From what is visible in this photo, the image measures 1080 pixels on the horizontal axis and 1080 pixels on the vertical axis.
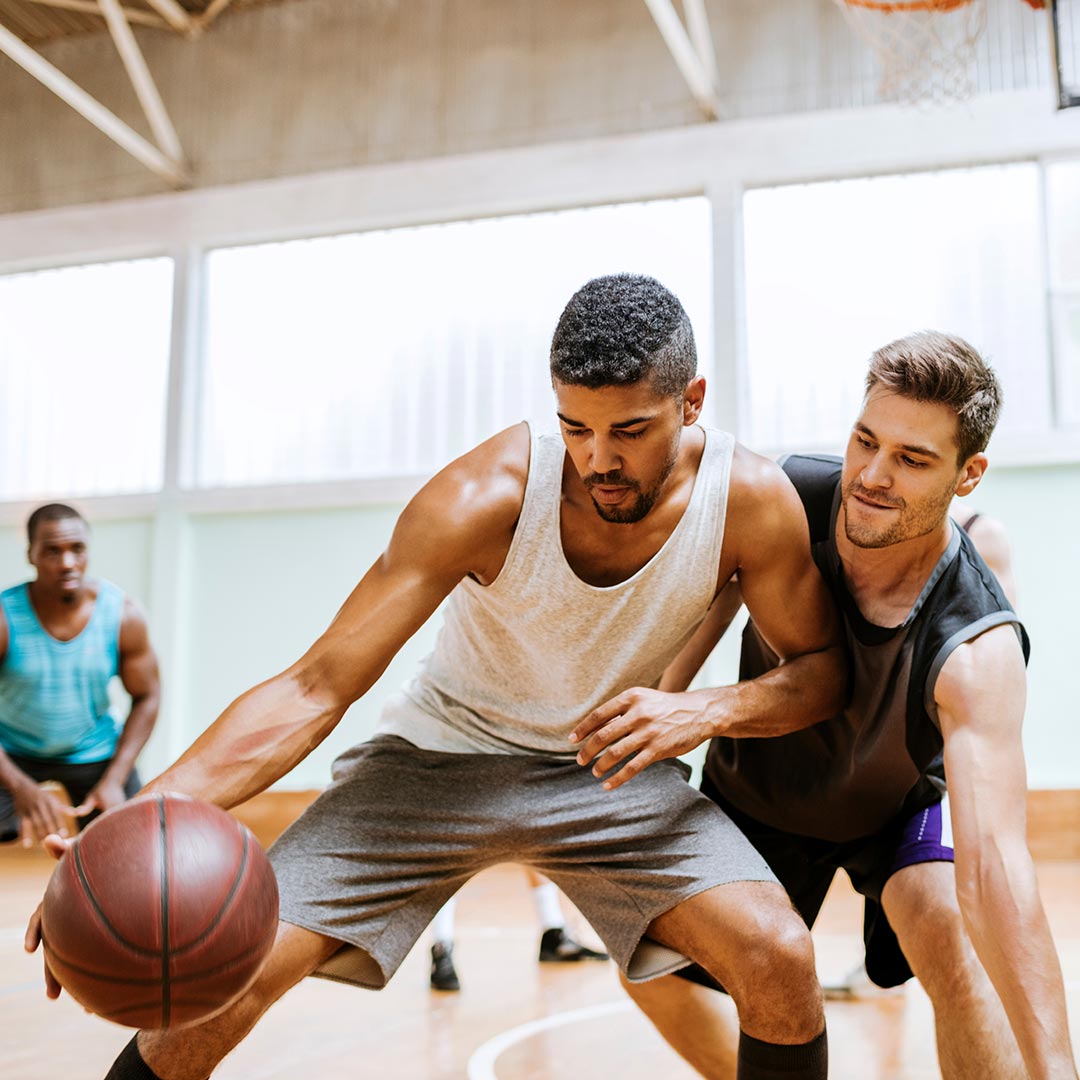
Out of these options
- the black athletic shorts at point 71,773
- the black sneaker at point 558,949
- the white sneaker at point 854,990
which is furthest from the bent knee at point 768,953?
the black athletic shorts at point 71,773

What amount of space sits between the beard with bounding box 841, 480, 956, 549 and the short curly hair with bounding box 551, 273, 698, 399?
44cm

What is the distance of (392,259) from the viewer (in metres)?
8.49

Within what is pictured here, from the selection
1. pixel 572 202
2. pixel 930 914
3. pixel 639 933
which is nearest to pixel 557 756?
pixel 639 933

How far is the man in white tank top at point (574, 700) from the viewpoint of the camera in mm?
2164

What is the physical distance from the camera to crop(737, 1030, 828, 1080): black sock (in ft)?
7.04

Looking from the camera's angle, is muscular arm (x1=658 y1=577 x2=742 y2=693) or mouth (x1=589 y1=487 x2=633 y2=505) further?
muscular arm (x1=658 y1=577 x2=742 y2=693)

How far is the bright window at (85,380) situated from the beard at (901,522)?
7.11 meters

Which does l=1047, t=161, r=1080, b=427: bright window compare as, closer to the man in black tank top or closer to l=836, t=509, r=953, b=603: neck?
the man in black tank top

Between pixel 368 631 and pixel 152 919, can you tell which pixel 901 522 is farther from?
pixel 152 919

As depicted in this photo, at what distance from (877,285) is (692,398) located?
5.52 meters

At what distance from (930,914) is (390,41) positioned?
7722 millimetres

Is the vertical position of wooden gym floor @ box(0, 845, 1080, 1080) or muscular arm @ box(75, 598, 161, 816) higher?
muscular arm @ box(75, 598, 161, 816)

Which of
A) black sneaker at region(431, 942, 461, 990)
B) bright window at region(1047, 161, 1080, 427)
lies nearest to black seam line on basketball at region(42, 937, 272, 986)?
black sneaker at region(431, 942, 461, 990)

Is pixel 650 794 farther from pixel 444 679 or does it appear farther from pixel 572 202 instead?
pixel 572 202
